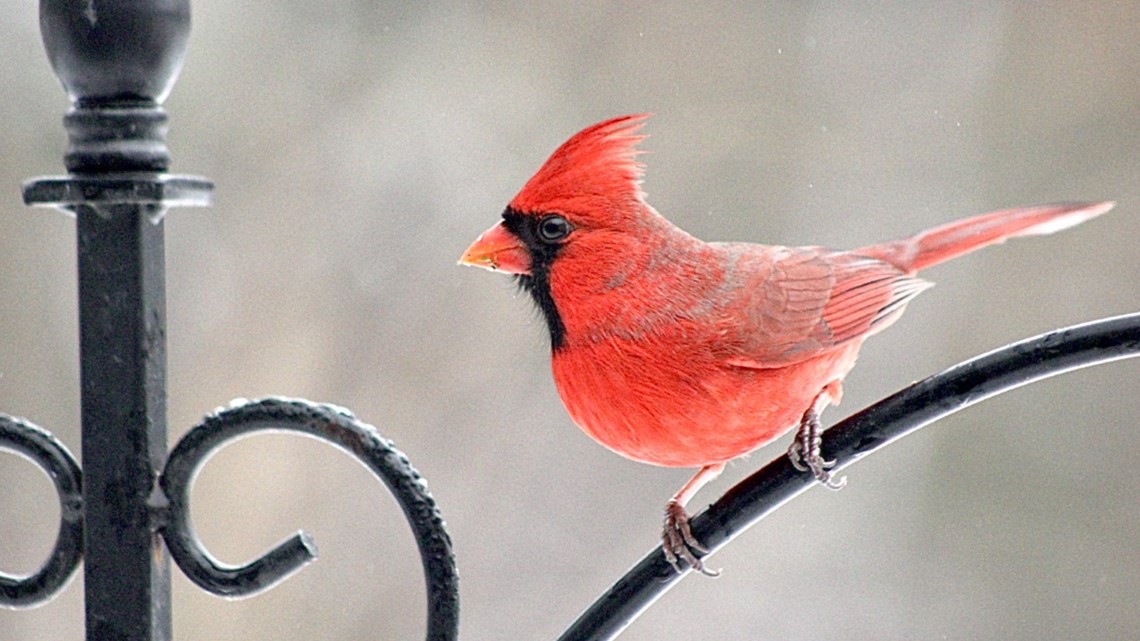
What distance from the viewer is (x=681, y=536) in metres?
1.14

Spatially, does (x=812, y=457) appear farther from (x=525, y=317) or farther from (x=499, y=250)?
(x=525, y=317)

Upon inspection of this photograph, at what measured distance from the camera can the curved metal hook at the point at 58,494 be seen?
3.28ft

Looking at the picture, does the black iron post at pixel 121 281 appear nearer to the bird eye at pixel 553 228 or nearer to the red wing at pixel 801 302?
the bird eye at pixel 553 228

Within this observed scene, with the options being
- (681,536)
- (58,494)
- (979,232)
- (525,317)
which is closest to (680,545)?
(681,536)

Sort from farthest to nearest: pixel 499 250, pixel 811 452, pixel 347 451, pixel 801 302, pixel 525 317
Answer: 1. pixel 525 317
2. pixel 801 302
3. pixel 499 250
4. pixel 811 452
5. pixel 347 451

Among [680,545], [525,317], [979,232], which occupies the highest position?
A: [525,317]

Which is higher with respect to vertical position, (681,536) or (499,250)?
(499,250)

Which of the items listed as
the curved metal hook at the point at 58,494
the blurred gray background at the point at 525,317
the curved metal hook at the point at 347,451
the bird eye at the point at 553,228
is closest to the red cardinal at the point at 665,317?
the bird eye at the point at 553,228

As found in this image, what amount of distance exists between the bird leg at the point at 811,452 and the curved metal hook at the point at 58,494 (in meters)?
0.51

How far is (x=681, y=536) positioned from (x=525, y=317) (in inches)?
69.1

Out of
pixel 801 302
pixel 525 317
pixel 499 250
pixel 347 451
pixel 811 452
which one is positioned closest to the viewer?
pixel 347 451

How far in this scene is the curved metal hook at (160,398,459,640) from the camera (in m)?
0.95

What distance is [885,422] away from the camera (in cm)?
100

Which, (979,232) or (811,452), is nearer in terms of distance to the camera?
(811,452)
